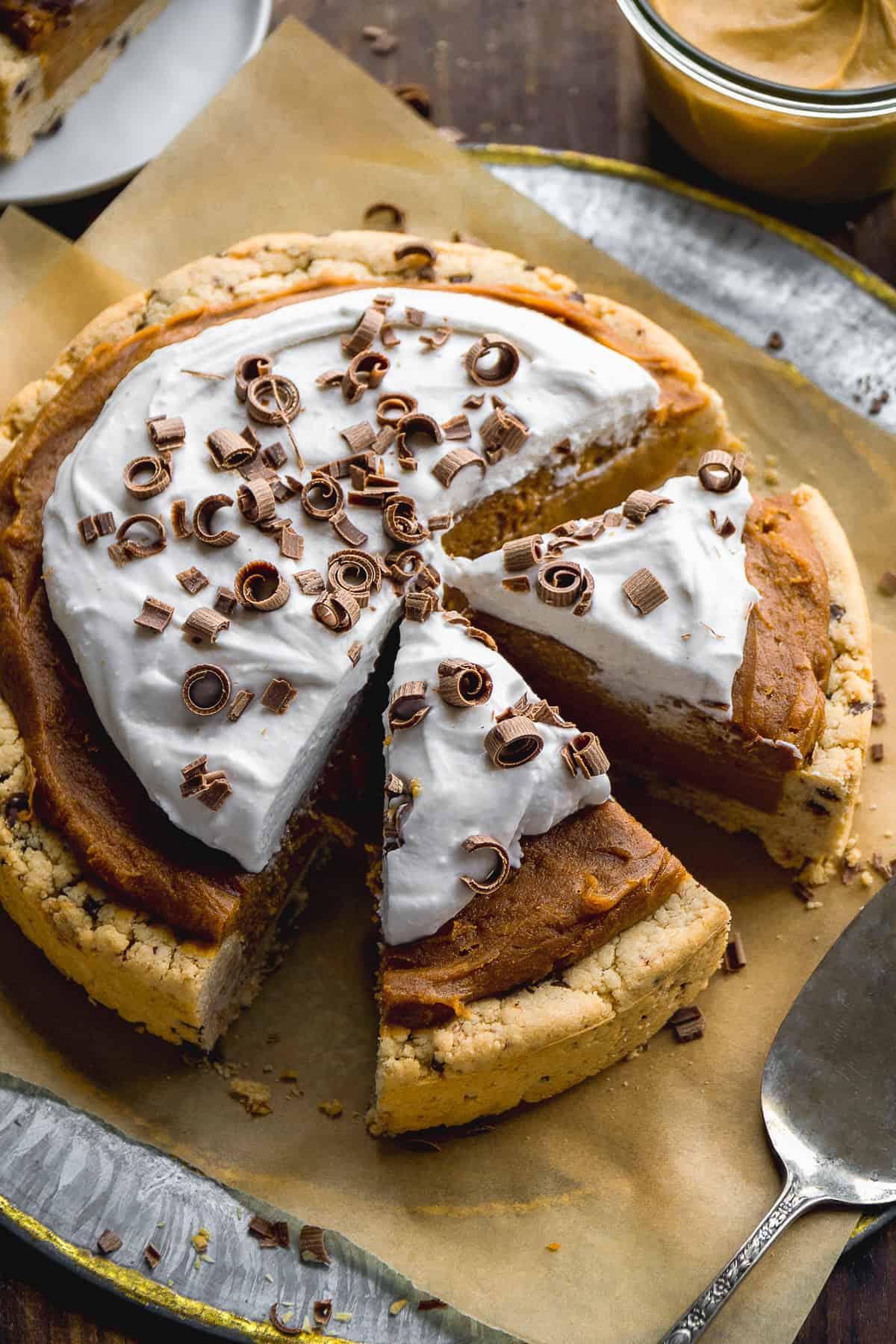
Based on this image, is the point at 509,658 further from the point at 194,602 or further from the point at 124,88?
the point at 124,88

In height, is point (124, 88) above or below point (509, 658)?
above

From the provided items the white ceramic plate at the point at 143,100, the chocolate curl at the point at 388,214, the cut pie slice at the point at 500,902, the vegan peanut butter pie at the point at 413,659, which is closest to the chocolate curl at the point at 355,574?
the vegan peanut butter pie at the point at 413,659

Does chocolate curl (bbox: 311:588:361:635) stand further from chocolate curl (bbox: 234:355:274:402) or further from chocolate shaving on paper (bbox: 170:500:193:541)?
chocolate curl (bbox: 234:355:274:402)

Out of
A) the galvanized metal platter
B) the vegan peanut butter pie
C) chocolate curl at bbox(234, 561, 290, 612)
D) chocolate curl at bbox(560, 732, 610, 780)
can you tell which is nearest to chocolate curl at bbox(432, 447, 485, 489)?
the vegan peanut butter pie

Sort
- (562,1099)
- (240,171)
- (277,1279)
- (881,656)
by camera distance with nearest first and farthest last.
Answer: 1. (277,1279)
2. (562,1099)
3. (881,656)
4. (240,171)

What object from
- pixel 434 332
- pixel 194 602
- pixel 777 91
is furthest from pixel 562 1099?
pixel 777 91

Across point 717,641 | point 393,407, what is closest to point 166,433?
point 393,407

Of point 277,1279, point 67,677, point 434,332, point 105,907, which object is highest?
point 434,332
